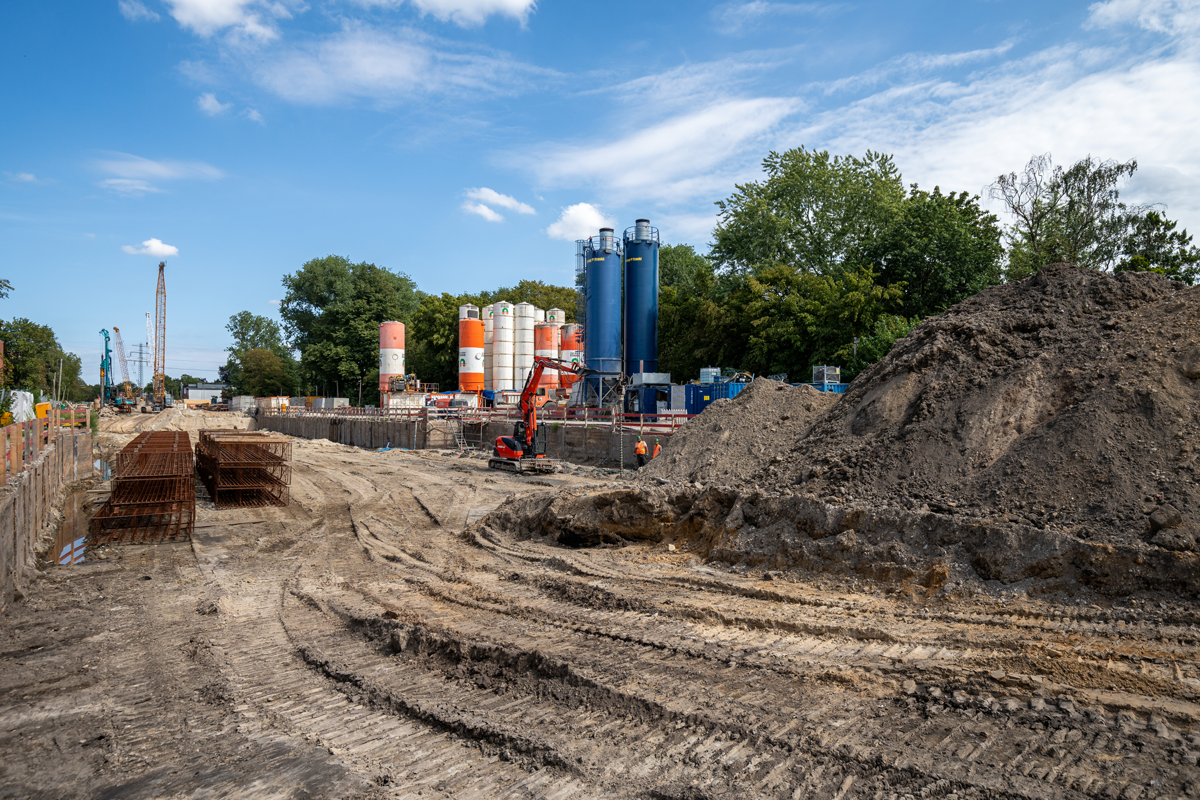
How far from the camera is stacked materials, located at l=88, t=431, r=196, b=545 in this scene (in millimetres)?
11242

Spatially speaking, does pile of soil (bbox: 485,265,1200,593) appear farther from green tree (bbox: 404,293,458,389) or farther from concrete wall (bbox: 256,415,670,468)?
green tree (bbox: 404,293,458,389)

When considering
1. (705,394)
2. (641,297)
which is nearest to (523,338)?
(641,297)

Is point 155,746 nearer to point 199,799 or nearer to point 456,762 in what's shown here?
point 199,799

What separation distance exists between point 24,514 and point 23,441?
2935mm

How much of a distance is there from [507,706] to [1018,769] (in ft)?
10.1

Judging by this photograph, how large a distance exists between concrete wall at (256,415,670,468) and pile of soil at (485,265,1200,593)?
1007 cm

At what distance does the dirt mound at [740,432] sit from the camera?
45.1 feet

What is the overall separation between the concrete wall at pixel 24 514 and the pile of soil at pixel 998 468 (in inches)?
246

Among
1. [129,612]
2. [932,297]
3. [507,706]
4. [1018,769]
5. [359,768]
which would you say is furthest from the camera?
[932,297]

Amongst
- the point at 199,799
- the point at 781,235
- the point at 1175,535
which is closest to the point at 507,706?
the point at 199,799

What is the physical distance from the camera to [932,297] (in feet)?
103

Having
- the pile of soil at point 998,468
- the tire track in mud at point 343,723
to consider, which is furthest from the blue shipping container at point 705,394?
the tire track in mud at point 343,723

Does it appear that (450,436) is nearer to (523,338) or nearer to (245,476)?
(245,476)

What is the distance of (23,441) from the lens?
11.0 metres
